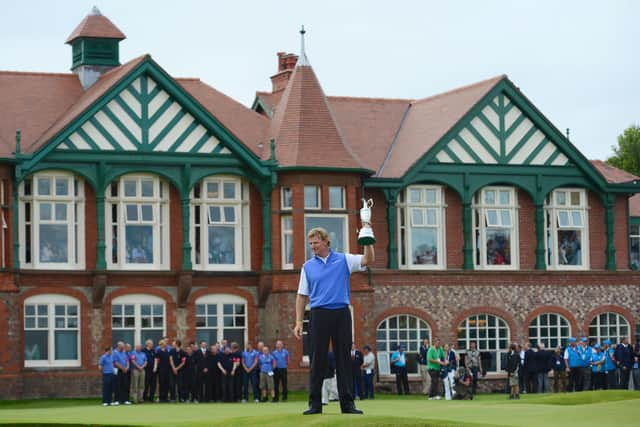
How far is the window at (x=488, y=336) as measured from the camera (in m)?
42.3

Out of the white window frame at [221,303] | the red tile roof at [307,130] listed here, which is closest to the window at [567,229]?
the red tile roof at [307,130]

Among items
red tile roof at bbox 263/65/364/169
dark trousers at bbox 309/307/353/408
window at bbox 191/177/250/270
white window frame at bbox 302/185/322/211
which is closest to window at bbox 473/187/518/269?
red tile roof at bbox 263/65/364/169

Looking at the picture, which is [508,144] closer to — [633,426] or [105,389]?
[105,389]

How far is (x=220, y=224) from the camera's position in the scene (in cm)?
3978

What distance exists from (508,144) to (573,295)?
5.20m

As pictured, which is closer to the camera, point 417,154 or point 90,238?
point 90,238

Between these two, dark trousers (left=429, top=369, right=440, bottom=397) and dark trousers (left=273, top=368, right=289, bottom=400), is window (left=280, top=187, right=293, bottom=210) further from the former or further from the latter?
dark trousers (left=429, top=369, right=440, bottom=397)

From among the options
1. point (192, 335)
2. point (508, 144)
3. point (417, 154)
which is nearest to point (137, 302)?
point (192, 335)

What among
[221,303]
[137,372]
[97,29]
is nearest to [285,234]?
[221,303]

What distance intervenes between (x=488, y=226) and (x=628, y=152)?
1396 inches

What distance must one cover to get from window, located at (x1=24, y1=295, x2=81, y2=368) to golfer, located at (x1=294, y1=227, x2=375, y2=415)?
2302 cm

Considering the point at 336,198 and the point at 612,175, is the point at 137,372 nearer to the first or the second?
the point at 336,198

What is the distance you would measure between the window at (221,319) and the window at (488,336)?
6.81 metres

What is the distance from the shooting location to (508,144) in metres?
43.2
